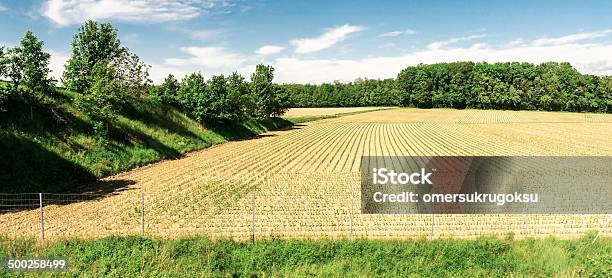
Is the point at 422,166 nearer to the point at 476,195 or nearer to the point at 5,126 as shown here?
the point at 476,195

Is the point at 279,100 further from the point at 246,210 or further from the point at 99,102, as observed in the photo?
the point at 246,210

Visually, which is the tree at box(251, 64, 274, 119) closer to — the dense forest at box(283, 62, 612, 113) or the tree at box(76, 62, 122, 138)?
the dense forest at box(283, 62, 612, 113)

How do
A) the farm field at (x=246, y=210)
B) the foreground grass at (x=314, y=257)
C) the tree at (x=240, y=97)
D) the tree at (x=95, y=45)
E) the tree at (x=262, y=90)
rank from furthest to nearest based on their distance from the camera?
1. the tree at (x=262, y=90)
2. the tree at (x=240, y=97)
3. the tree at (x=95, y=45)
4. the farm field at (x=246, y=210)
5. the foreground grass at (x=314, y=257)

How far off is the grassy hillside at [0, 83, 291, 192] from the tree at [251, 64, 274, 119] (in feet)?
105

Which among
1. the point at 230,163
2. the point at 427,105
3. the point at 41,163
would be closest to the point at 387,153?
the point at 230,163

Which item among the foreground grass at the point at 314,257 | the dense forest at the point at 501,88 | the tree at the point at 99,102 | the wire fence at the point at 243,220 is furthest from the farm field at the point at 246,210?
the dense forest at the point at 501,88

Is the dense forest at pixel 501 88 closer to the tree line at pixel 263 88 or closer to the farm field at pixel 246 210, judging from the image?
the tree line at pixel 263 88

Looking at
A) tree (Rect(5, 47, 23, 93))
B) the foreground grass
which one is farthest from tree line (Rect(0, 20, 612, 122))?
the foreground grass

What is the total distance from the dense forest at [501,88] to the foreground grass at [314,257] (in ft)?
311

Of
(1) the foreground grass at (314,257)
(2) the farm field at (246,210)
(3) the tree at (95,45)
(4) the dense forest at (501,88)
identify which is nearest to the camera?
(1) the foreground grass at (314,257)

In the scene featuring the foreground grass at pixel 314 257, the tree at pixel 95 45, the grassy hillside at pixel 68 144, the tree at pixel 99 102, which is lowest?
the foreground grass at pixel 314 257

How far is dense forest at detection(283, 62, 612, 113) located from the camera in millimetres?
128750

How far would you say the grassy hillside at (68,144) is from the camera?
24297mm

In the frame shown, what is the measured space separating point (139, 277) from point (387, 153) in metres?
35.0
